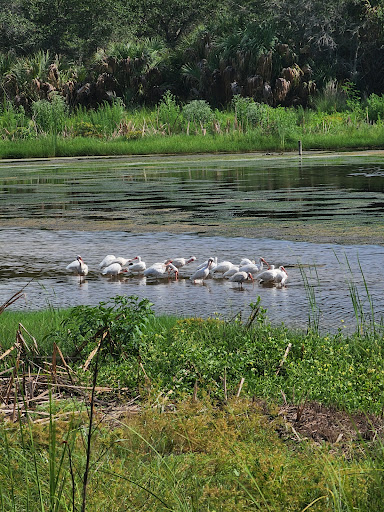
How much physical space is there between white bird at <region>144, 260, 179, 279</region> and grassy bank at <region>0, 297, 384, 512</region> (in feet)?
8.34

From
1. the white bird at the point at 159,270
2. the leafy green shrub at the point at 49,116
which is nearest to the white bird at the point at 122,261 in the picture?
the white bird at the point at 159,270

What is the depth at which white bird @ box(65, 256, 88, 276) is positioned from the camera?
9.84 meters

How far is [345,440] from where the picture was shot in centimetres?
458

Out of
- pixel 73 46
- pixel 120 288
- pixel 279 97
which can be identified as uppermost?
pixel 73 46

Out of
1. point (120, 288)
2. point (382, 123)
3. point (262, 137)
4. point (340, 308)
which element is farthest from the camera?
point (382, 123)

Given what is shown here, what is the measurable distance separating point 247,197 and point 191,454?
45.8ft

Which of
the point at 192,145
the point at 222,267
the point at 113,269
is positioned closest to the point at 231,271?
the point at 222,267

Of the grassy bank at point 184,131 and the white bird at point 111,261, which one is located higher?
the grassy bank at point 184,131

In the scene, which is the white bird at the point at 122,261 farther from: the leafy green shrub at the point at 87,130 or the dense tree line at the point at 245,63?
the dense tree line at the point at 245,63

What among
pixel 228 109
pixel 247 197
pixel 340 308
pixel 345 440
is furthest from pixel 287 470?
pixel 228 109

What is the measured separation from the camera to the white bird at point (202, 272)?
30.7ft

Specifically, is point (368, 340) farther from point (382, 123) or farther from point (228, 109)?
point (228, 109)

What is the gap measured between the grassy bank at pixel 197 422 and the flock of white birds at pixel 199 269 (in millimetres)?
2240

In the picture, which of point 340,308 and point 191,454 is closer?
point 191,454
